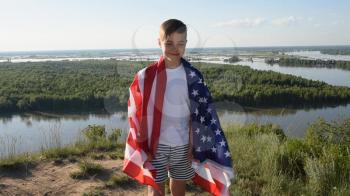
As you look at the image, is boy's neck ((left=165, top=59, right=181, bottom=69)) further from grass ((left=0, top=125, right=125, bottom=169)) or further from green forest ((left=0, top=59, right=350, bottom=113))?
green forest ((left=0, top=59, right=350, bottom=113))

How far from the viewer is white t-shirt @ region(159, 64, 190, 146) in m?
2.69

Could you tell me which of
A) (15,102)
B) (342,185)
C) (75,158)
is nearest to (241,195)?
(342,185)

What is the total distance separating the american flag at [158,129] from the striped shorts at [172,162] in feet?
0.16

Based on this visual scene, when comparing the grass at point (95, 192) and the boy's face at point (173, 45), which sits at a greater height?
the boy's face at point (173, 45)

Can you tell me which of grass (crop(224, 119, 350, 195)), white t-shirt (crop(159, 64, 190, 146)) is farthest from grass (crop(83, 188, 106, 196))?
white t-shirt (crop(159, 64, 190, 146))

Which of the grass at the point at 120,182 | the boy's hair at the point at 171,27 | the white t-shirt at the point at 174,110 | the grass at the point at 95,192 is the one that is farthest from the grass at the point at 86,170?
the boy's hair at the point at 171,27

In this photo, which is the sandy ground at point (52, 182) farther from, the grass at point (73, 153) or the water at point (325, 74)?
the water at point (325, 74)

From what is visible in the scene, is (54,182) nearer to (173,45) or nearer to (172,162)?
(172,162)

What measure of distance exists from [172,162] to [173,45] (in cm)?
82

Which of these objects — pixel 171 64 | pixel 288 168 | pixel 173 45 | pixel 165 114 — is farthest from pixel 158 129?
pixel 288 168

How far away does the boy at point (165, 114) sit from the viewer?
266 centimetres

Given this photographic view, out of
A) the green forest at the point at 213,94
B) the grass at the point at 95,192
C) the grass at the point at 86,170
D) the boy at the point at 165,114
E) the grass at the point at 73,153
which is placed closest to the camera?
the boy at the point at 165,114

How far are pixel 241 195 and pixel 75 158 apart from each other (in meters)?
2.47

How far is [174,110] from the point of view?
8.86 ft
